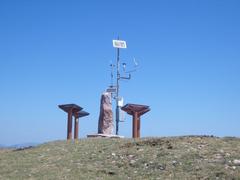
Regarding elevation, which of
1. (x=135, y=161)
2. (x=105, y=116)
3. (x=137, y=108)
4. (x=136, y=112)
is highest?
(x=137, y=108)

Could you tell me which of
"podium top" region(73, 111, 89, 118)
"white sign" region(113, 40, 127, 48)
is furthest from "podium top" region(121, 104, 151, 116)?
"white sign" region(113, 40, 127, 48)

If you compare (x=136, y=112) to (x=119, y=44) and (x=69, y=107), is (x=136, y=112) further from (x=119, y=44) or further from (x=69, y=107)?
(x=119, y=44)

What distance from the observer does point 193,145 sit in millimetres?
13414

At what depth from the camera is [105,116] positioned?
2303 cm

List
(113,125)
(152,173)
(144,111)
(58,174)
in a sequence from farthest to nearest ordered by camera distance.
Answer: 1. (113,125)
2. (144,111)
3. (58,174)
4. (152,173)

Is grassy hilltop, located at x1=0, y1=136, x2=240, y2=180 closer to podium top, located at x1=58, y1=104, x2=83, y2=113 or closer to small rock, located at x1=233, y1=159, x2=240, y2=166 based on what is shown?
small rock, located at x1=233, y1=159, x2=240, y2=166

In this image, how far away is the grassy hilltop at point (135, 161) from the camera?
10.7 metres

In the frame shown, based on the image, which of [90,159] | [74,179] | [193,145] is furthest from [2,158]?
[193,145]

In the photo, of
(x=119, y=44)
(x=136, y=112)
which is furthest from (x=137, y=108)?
(x=119, y=44)

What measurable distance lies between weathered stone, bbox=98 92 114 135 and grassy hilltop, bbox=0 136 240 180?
7153 millimetres

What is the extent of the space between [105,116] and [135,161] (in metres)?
11.0

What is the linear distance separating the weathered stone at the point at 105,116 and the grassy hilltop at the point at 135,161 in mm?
7153

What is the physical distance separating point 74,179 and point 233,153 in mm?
4100

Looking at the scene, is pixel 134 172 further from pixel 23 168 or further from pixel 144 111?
pixel 144 111
